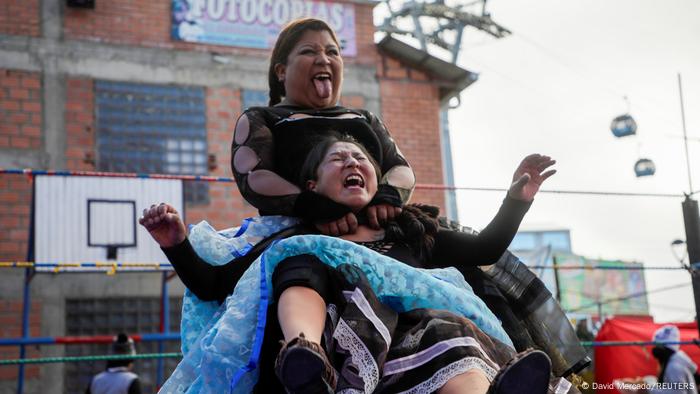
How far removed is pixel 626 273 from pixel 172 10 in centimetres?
1876

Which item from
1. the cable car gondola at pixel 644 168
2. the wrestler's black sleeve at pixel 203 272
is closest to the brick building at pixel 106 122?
the cable car gondola at pixel 644 168

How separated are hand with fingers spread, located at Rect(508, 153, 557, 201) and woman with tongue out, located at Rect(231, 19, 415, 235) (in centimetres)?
37

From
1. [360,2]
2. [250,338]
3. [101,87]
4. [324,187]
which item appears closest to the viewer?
[250,338]

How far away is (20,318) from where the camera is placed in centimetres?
893

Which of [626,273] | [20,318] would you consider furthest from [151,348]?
[626,273]

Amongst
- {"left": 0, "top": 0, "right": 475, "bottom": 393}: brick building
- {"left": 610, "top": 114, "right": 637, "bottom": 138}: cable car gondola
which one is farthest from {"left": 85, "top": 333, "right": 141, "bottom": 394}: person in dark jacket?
{"left": 610, "top": 114, "right": 637, "bottom": 138}: cable car gondola

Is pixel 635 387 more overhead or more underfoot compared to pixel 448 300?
more underfoot

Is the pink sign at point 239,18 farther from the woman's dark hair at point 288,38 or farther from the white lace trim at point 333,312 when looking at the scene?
the white lace trim at point 333,312

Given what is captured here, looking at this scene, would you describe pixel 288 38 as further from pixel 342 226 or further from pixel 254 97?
pixel 254 97

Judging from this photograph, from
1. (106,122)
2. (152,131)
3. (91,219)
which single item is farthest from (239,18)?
(91,219)

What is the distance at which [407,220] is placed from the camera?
246cm

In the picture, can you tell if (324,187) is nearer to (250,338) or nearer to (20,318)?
(250,338)

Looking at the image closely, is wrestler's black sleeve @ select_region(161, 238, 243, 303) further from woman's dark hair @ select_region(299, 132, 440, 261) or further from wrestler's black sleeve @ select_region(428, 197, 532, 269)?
wrestler's black sleeve @ select_region(428, 197, 532, 269)

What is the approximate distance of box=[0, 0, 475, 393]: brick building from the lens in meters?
9.11
